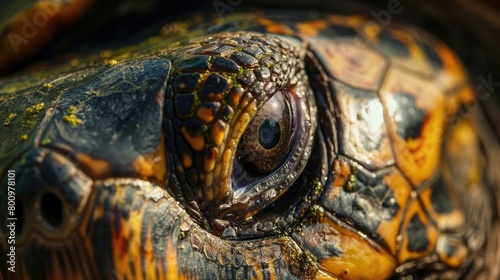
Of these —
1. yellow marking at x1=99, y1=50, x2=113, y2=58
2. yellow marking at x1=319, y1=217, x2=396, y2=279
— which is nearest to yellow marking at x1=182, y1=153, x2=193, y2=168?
yellow marking at x1=319, y1=217, x2=396, y2=279

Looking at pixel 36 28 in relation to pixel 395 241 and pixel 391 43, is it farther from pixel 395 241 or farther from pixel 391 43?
pixel 395 241

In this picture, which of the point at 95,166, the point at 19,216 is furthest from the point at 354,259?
the point at 19,216

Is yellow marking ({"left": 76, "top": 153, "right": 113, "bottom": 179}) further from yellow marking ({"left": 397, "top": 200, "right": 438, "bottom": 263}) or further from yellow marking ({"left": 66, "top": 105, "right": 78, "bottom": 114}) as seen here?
yellow marking ({"left": 397, "top": 200, "right": 438, "bottom": 263})

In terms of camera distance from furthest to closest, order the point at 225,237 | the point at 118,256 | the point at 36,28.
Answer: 1. the point at 36,28
2. the point at 225,237
3. the point at 118,256

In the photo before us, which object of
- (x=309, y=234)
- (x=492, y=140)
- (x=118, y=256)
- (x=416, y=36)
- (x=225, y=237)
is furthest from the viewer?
(x=492, y=140)

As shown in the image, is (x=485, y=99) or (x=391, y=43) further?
(x=485, y=99)

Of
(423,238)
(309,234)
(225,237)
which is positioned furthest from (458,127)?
(225,237)

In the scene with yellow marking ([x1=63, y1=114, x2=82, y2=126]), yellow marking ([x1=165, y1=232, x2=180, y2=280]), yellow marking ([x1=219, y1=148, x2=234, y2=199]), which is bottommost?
yellow marking ([x1=165, y1=232, x2=180, y2=280])

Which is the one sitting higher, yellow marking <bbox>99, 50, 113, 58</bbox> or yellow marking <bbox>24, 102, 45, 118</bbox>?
yellow marking <bbox>99, 50, 113, 58</bbox>

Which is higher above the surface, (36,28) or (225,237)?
(36,28)

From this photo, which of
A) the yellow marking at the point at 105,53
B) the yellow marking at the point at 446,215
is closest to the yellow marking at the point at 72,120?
the yellow marking at the point at 105,53
